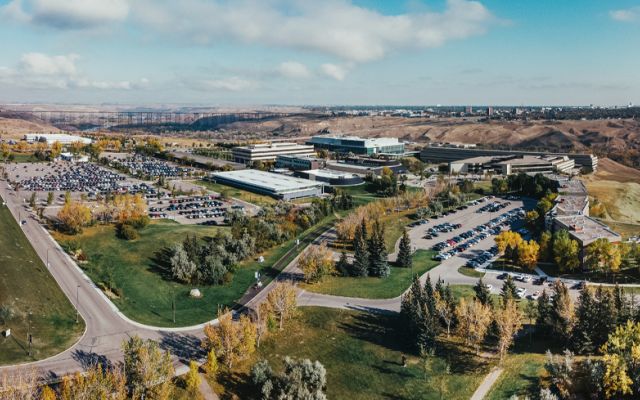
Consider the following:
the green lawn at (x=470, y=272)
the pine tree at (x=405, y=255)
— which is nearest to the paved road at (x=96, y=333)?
the pine tree at (x=405, y=255)

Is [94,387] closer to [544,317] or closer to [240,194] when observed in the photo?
[544,317]

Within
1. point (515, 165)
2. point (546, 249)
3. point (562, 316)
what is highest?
point (515, 165)

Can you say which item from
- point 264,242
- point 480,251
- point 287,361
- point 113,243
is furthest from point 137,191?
point 287,361

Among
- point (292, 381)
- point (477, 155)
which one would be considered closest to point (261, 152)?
point (477, 155)

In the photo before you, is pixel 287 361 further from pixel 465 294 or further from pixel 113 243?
pixel 113 243

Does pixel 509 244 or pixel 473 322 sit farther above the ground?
pixel 509 244

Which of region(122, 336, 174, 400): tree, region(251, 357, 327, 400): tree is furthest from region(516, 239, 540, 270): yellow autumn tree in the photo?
region(122, 336, 174, 400): tree

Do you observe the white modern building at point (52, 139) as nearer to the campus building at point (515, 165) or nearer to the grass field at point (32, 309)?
the campus building at point (515, 165)
